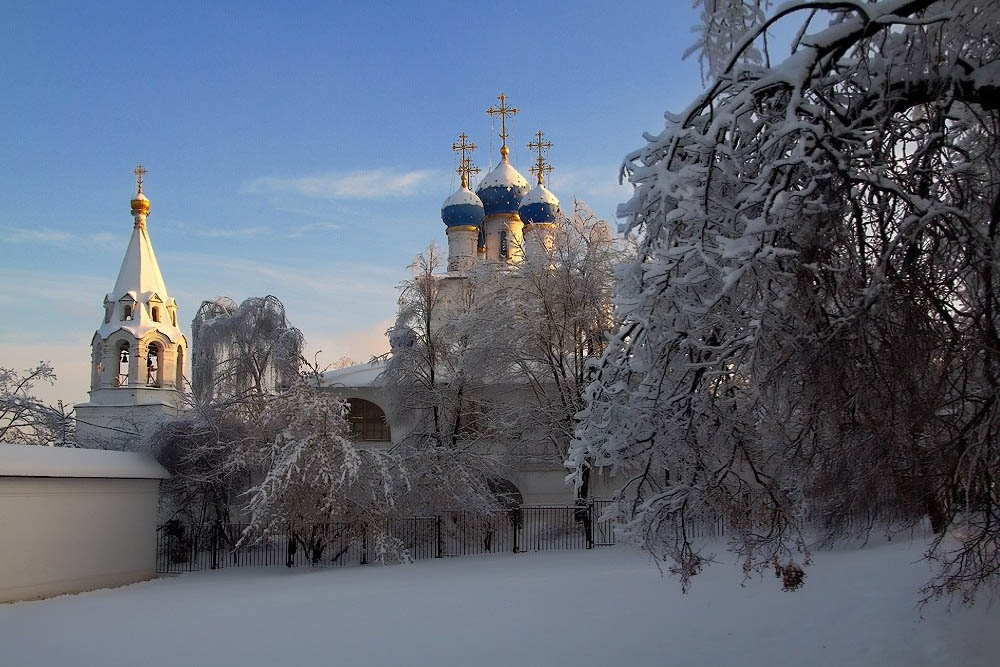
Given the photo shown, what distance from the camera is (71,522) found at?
1617 centimetres

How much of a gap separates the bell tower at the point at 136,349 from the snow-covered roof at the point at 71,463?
9.29m

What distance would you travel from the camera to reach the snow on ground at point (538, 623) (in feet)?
32.9

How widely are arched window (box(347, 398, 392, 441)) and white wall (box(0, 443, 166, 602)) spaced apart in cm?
1043

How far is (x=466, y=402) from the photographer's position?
77.5 ft

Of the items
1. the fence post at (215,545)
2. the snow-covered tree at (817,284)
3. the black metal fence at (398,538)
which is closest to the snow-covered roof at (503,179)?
the black metal fence at (398,538)

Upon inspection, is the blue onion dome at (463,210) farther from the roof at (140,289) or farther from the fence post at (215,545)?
the fence post at (215,545)

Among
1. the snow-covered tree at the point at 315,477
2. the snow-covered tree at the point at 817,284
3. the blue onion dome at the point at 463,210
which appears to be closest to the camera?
the snow-covered tree at the point at 817,284

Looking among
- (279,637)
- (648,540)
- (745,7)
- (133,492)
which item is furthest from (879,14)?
(133,492)

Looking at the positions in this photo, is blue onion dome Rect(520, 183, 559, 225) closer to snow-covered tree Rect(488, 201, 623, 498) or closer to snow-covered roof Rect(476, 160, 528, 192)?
snow-covered roof Rect(476, 160, 528, 192)

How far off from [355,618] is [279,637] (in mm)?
1274

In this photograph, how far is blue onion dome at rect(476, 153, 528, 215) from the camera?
35125mm

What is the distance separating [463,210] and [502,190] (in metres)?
1.91

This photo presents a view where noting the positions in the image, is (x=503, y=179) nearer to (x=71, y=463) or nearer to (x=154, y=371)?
(x=154, y=371)

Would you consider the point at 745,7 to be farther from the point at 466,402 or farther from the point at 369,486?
the point at 466,402
